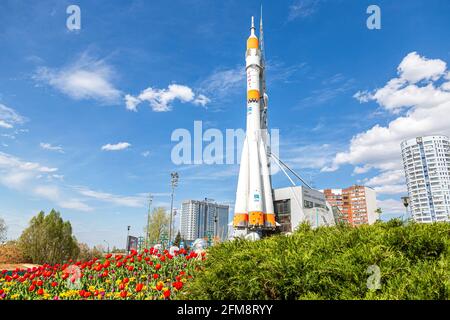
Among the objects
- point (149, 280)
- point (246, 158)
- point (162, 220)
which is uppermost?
point (246, 158)

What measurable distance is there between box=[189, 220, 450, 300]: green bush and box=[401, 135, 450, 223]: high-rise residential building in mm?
103608

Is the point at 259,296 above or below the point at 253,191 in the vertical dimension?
below

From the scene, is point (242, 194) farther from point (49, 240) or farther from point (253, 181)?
point (49, 240)

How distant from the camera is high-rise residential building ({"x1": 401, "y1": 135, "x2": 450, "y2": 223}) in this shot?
95.6m

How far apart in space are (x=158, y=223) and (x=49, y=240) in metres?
23.0

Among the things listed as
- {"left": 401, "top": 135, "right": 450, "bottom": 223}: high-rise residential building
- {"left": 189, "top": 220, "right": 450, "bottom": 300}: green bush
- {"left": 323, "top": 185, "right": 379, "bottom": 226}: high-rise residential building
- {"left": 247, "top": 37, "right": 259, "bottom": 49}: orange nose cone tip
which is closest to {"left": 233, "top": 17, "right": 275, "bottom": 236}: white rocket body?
{"left": 247, "top": 37, "right": 259, "bottom": 49}: orange nose cone tip

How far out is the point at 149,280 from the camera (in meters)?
7.65

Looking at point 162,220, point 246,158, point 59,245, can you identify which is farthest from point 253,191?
point 162,220

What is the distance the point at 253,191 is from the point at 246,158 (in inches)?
142

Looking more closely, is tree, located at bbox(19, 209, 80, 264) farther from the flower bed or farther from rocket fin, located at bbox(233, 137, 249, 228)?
the flower bed

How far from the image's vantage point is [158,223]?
4778cm
